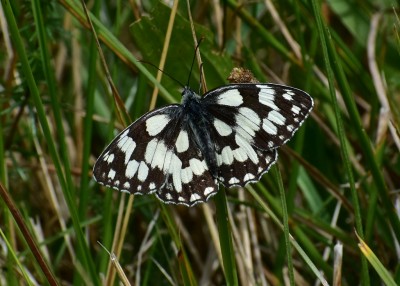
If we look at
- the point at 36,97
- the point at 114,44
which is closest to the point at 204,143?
the point at 114,44

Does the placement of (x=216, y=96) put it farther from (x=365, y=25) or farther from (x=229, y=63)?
(x=365, y=25)

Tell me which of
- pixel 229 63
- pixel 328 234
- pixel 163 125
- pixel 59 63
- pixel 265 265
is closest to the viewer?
pixel 163 125

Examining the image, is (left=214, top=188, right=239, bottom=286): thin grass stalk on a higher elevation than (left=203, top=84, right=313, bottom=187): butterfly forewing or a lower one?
lower

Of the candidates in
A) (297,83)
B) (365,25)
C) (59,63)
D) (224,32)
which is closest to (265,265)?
(297,83)

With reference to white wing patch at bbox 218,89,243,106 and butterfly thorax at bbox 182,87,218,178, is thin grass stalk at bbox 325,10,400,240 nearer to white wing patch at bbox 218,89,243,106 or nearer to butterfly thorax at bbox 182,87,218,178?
white wing patch at bbox 218,89,243,106

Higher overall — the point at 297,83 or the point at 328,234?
the point at 297,83

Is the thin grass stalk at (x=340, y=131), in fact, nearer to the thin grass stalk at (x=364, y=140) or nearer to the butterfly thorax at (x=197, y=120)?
the thin grass stalk at (x=364, y=140)

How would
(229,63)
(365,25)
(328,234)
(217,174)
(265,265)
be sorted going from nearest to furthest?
1. (217,174)
2. (229,63)
3. (328,234)
4. (265,265)
5. (365,25)

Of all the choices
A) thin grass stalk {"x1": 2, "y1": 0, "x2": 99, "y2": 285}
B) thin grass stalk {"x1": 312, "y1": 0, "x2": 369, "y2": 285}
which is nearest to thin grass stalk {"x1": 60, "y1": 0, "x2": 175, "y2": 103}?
thin grass stalk {"x1": 2, "y1": 0, "x2": 99, "y2": 285}
